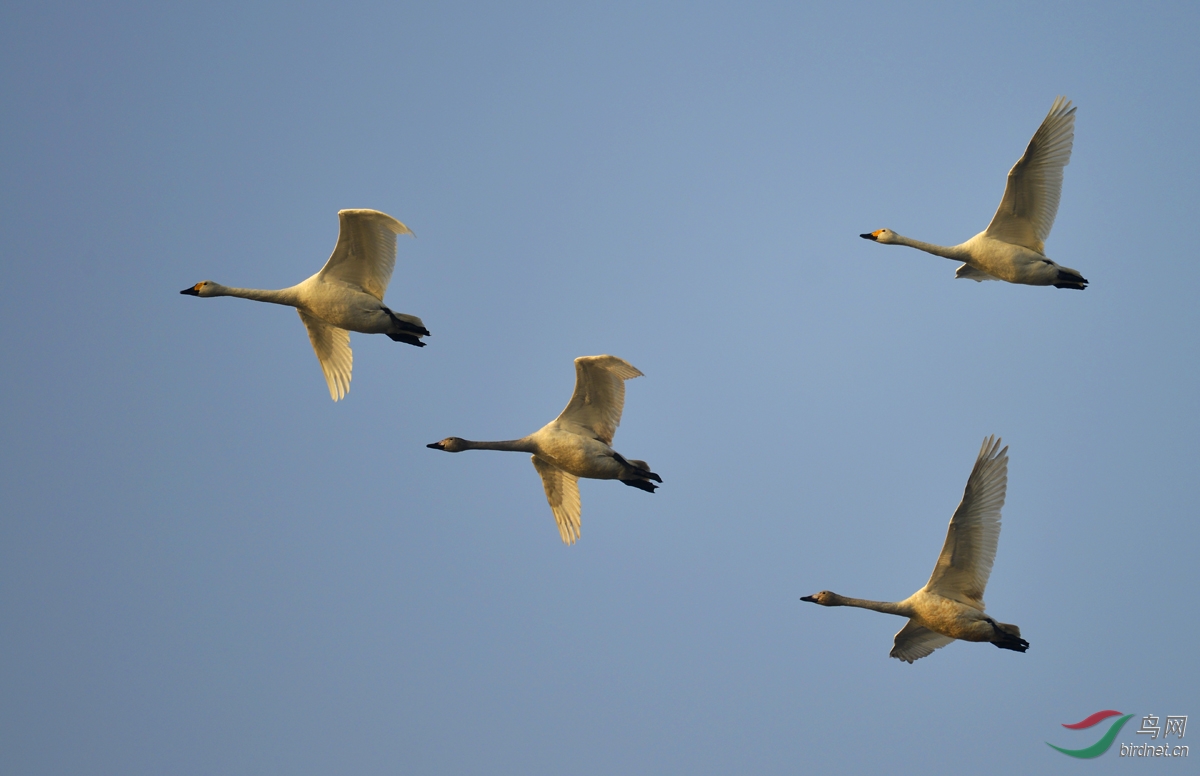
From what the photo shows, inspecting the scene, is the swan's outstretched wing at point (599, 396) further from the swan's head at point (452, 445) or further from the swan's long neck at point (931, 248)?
the swan's long neck at point (931, 248)

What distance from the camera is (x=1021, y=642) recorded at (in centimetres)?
2703

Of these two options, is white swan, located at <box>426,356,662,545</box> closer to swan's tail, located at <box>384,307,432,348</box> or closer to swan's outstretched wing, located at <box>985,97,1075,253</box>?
swan's tail, located at <box>384,307,432,348</box>

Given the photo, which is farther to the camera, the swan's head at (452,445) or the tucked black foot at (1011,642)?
the swan's head at (452,445)

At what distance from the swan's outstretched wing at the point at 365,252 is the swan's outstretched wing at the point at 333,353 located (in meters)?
2.40

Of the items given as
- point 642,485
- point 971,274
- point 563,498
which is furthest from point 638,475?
point 971,274

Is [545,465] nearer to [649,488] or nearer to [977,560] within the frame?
[649,488]

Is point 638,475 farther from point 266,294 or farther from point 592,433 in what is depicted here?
point 266,294

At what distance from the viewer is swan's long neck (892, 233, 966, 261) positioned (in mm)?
31812

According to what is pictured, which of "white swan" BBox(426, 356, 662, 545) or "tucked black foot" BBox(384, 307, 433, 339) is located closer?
"white swan" BBox(426, 356, 662, 545)

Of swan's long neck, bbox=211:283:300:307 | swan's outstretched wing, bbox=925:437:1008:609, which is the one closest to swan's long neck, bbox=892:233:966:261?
swan's outstretched wing, bbox=925:437:1008:609

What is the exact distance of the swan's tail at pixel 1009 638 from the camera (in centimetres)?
2684

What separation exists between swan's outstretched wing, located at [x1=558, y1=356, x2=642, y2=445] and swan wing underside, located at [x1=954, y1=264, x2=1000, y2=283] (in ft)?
33.2

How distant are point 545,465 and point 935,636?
9307 millimetres

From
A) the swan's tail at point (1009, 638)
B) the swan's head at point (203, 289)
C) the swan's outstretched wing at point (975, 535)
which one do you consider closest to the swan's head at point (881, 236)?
the swan's outstretched wing at point (975, 535)
